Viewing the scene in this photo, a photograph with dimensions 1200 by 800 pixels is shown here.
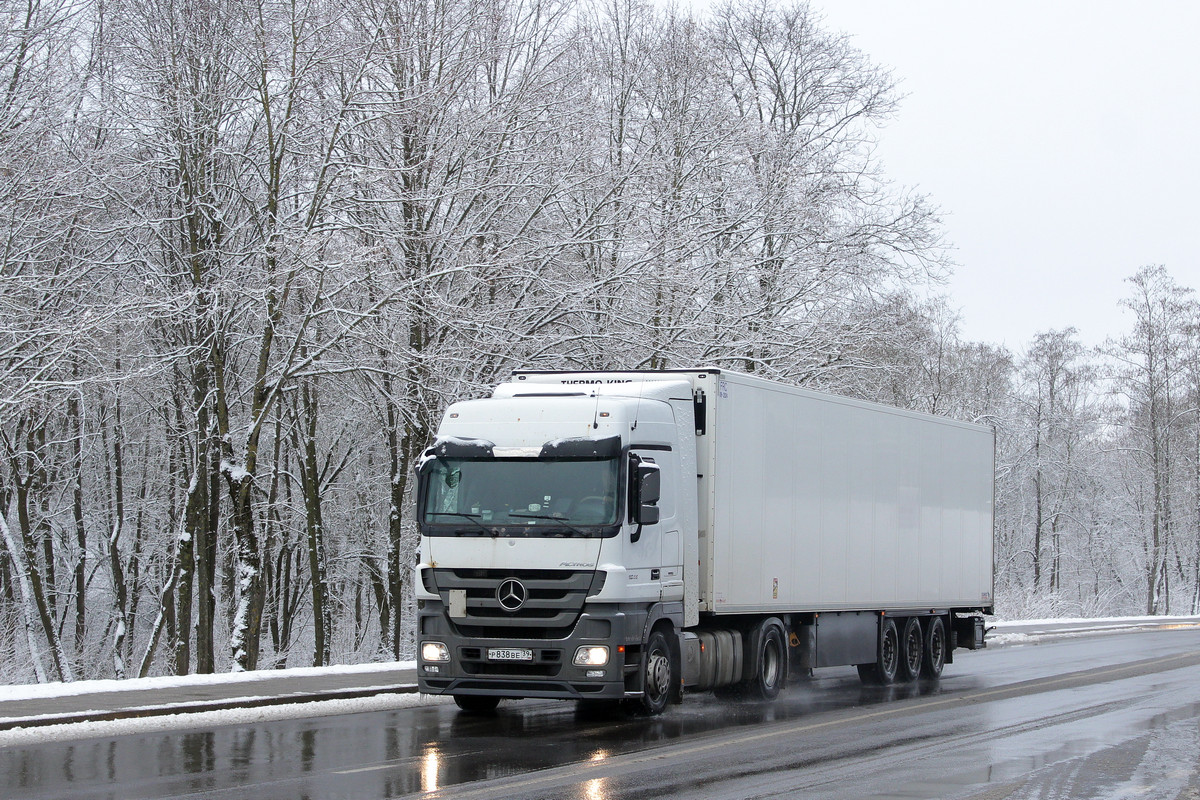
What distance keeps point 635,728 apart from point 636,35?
66.3 feet

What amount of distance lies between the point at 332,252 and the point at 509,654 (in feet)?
33.7

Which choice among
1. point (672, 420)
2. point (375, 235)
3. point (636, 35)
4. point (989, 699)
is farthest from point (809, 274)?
point (672, 420)

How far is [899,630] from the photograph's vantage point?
1908 cm

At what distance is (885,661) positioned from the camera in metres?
18.4

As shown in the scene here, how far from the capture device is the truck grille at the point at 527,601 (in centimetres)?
1234

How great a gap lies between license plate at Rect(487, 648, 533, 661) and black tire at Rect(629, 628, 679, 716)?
3.82 ft

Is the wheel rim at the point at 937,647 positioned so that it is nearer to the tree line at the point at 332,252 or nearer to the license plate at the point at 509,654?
the tree line at the point at 332,252

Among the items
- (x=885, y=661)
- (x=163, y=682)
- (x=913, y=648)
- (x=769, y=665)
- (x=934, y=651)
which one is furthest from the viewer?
(x=934, y=651)

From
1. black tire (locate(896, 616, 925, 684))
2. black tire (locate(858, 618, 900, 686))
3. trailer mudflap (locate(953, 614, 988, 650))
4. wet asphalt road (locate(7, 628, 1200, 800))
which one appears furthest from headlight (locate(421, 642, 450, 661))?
trailer mudflap (locate(953, 614, 988, 650))

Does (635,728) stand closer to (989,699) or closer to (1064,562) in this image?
(989,699)

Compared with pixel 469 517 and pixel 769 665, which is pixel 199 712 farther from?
pixel 769 665

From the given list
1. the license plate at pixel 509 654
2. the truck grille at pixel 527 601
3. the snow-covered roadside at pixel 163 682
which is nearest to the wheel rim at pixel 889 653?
the snow-covered roadside at pixel 163 682

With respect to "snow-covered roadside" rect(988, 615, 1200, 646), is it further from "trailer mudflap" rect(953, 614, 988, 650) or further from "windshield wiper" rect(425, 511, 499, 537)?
"windshield wiper" rect(425, 511, 499, 537)

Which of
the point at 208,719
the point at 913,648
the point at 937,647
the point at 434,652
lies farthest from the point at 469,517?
the point at 937,647
